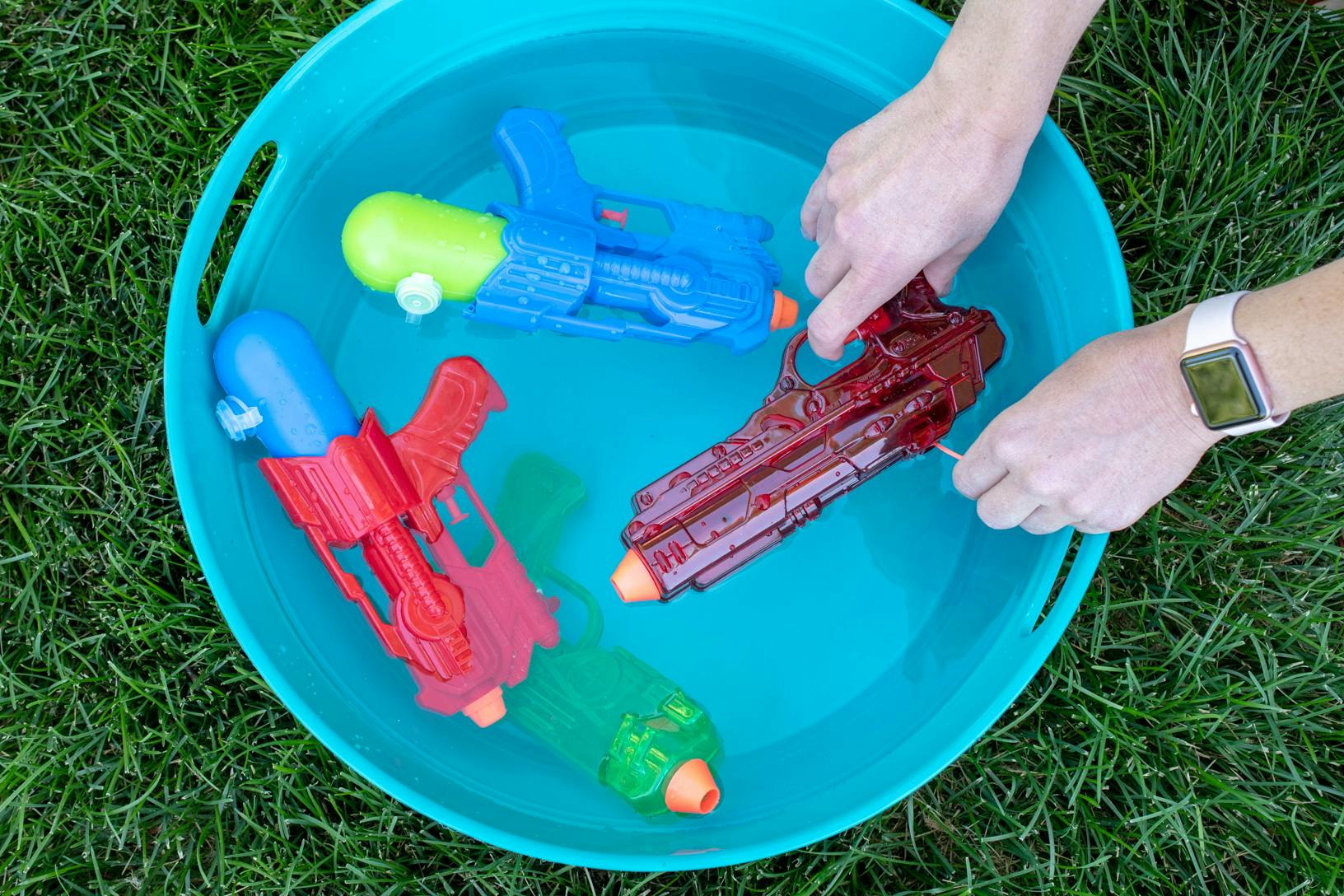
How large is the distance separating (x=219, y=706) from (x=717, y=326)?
0.87m

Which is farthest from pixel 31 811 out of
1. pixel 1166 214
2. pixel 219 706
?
pixel 1166 214

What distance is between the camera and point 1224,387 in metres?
0.96

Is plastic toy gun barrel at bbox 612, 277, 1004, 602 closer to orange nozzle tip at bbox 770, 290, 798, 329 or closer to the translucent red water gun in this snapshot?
orange nozzle tip at bbox 770, 290, 798, 329

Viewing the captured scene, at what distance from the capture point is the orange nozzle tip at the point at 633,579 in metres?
1.22

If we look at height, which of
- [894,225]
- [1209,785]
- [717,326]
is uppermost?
[894,225]

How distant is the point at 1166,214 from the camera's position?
1.53 m

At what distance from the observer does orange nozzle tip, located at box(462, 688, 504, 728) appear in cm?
124

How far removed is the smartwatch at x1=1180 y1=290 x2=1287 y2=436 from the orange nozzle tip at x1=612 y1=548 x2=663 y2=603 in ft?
2.07

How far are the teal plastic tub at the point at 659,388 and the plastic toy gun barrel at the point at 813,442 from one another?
0.14 meters

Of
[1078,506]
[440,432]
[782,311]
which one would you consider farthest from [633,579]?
[1078,506]

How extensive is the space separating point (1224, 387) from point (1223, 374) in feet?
0.04

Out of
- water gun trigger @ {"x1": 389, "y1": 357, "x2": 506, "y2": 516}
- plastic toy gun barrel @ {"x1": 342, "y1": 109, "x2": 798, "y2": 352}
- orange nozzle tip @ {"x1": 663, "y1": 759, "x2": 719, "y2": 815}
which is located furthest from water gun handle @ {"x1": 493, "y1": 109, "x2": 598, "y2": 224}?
orange nozzle tip @ {"x1": 663, "y1": 759, "x2": 719, "y2": 815}

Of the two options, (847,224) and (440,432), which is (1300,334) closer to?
(847,224)

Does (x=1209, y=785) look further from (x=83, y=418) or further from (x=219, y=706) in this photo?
(x=83, y=418)
